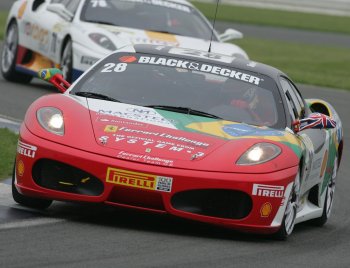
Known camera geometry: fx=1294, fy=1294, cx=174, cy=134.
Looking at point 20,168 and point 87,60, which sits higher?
point 20,168

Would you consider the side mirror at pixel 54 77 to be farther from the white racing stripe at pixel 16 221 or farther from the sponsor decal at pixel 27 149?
the sponsor decal at pixel 27 149

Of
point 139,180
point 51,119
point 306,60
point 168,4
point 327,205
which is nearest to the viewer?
point 139,180

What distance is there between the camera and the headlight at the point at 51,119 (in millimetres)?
7805

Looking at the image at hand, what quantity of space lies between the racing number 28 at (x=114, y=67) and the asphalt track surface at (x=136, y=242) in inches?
41.5

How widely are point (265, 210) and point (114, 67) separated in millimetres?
1905

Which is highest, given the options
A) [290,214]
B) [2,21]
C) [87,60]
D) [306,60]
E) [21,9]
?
[290,214]

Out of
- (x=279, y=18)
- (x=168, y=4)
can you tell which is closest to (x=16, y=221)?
(x=168, y=4)

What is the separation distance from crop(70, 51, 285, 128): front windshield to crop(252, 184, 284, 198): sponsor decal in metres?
0.99

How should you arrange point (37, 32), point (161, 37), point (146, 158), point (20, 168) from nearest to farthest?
point (146, 158), point (20, 168), point (161, 37), point (37, 32)

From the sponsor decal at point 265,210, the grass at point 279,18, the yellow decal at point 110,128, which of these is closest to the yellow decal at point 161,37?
the yellow decal at point 110,128

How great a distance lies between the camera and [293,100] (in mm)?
9234

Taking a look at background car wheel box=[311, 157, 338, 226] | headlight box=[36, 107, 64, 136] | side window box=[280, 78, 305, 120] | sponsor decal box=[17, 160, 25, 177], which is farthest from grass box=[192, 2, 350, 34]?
sponsor decal box=[17, 160, 25, 177]

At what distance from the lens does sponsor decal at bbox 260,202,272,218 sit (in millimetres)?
7617

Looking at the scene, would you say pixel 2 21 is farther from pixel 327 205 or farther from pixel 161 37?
pixel 327 205
